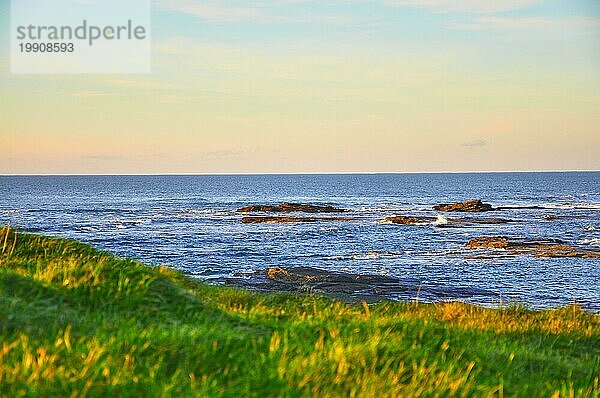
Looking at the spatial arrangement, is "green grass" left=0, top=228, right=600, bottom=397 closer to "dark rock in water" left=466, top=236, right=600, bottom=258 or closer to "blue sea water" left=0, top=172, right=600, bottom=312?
"blue sea water" left=0, top=172, right=600, bottom=312

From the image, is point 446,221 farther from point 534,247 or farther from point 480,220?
point 534,247

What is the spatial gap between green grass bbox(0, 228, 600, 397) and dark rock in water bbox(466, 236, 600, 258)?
168 ft

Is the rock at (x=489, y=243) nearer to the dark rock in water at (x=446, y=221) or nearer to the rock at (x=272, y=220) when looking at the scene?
the dark rock in water at (x=446, y=221)

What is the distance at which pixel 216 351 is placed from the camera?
6762 mm

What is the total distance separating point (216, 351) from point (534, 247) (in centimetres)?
6073

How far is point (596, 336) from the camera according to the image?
1223cm

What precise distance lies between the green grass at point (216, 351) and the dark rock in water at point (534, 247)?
5126cm

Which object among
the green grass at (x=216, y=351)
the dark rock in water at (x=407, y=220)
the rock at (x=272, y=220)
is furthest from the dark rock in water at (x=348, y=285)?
the rock at (x=272, y=220)

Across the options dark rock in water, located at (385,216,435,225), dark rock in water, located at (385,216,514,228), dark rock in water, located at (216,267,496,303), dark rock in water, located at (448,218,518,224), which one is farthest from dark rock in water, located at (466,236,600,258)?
dark rock in water, located at (448,218,518,224)

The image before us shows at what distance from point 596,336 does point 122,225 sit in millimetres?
83880

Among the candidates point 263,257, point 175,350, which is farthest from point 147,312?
point 263,257

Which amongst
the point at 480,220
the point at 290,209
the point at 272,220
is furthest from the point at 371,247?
the point at 290,209

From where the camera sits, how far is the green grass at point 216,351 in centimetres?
569

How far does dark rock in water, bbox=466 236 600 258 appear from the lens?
58531mm
